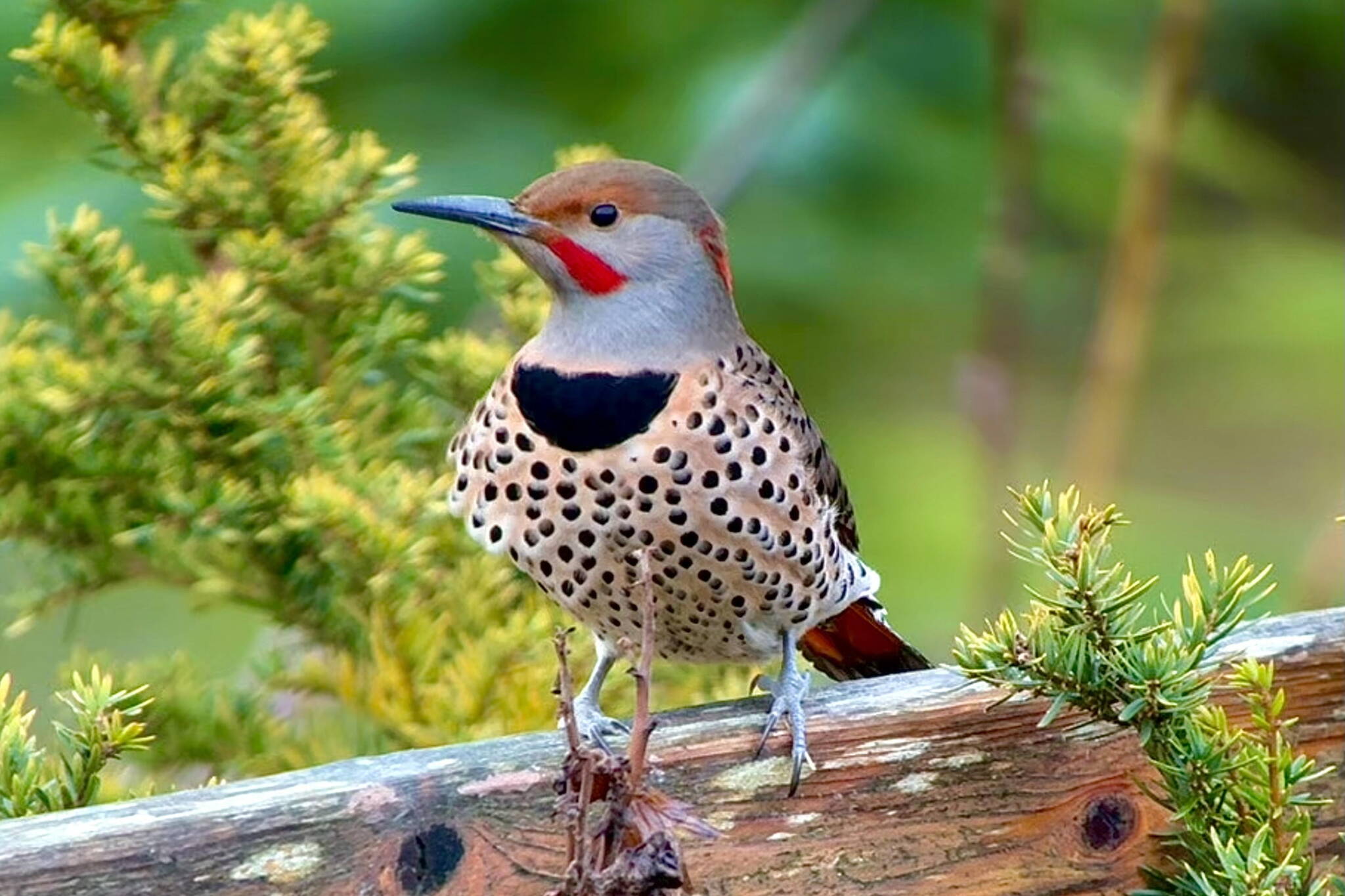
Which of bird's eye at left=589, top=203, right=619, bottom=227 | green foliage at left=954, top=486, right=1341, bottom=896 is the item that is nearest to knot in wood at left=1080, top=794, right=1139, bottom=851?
green foliage at left=954, top=486, right=1341, bottom=896

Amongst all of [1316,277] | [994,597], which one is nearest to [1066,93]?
[1316,277]

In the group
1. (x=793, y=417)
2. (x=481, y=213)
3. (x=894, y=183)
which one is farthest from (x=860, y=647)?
(x=894, y=183)

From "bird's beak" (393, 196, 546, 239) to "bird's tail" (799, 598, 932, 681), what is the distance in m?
0.62

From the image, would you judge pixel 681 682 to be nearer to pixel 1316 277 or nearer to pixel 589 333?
pixel 589 333

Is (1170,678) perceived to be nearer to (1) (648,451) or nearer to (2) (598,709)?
(1) (648,451)

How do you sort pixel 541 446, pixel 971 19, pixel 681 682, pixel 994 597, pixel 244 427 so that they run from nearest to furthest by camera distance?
1. pixel 541 446
2. pixel 244 427
3. pixel 681 682
4. pixel 994 597
5. pixel 971 19

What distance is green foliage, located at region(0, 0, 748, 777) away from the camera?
2.52 m

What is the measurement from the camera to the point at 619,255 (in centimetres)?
249

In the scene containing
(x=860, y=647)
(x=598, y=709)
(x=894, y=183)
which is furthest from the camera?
(x=894, y=183)

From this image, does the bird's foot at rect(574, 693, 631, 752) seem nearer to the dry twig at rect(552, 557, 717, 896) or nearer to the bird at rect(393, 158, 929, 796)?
the bird at rect(393, 158, 929, 796)

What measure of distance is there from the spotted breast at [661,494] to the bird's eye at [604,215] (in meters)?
0.20

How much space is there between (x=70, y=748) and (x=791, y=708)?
685 mm

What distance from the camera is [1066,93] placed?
3.95 m

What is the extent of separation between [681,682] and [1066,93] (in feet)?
5.09
